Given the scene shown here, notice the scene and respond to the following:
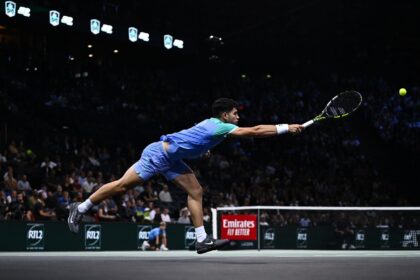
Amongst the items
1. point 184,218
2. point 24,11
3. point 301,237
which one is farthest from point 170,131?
point 301,237

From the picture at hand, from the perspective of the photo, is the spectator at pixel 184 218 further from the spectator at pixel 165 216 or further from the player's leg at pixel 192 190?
the player's leg at pixel 192 190

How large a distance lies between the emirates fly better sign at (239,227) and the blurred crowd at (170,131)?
1.99 m

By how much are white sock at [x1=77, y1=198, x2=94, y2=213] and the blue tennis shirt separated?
1347 millimetres

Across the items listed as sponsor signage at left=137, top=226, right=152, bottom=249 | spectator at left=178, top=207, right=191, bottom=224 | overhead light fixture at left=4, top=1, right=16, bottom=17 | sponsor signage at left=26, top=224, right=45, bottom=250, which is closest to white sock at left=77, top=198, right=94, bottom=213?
sponsor signage at left=26, top=224, right=45, bottom=250

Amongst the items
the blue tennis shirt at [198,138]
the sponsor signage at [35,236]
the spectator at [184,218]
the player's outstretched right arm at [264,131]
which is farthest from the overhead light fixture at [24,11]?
the player's outstretched right arm at [264,131]

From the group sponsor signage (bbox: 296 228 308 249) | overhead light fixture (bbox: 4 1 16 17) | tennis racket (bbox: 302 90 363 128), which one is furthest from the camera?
overhead light fixture (bbox: 4 1 16 17)

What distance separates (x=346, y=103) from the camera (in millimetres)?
12000

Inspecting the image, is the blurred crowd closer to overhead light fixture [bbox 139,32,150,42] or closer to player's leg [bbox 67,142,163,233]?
overhead light fixture [bbox 139,32,150,42]

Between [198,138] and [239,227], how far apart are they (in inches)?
403

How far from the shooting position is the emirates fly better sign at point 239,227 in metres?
19.7

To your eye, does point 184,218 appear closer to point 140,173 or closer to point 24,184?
point 24,184

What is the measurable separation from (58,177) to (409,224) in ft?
33.5

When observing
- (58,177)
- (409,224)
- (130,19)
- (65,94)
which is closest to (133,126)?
(65,94)

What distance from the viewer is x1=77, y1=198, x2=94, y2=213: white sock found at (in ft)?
34.2
